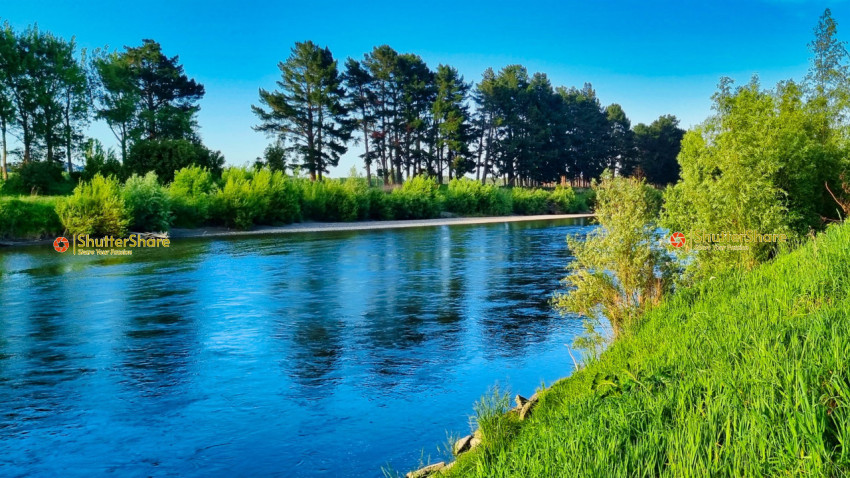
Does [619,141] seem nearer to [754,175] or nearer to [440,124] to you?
[440,124]

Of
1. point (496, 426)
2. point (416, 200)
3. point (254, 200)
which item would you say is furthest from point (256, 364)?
point (416, 200)

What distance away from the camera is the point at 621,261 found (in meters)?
10.3

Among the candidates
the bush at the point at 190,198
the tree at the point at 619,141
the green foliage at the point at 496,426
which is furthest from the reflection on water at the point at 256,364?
the tree at the point at 619,141

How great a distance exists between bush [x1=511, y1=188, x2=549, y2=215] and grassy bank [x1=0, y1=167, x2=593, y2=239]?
120 millimetres

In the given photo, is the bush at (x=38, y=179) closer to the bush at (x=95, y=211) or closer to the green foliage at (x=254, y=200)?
the green foliage at (x=254, y=200)

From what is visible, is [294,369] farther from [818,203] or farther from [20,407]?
[818,203]

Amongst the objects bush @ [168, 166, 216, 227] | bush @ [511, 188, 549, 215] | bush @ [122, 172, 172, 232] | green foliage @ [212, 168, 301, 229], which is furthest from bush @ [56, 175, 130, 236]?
bush @ [511, 188, 549, 215]

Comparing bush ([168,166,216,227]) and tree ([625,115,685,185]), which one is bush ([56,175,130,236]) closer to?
bush ([168,166,216,227])

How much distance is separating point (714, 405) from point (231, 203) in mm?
40964

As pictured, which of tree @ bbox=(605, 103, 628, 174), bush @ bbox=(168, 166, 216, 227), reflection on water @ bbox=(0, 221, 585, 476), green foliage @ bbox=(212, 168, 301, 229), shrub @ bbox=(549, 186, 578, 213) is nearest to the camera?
reflection on water @ bbox=(0, 221, 585, 476)

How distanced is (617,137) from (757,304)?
106 m

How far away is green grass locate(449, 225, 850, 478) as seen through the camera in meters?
3.31

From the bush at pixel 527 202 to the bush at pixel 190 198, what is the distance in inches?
1405

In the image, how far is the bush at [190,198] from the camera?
131 feet
